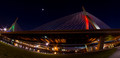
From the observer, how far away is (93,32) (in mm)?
23172

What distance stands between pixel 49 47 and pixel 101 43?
1164 inches

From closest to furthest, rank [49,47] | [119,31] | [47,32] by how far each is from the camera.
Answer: [119,31] → [47,32] → [49,47]

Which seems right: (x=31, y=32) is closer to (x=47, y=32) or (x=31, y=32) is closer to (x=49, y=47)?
(x=47, y=32)

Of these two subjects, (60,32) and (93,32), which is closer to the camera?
(93,32)

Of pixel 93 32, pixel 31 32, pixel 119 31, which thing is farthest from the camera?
pixel 31 32

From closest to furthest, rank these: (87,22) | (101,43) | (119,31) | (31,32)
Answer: (119,31), (101,43), (31,32), (87,22)

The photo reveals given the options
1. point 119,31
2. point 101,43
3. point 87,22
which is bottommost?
point 101,43

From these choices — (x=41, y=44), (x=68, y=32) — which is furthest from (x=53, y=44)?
(x=68, y=32)

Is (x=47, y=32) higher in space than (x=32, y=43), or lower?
higher

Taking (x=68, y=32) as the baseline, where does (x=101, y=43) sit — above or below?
below

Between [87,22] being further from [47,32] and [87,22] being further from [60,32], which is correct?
[47,32]

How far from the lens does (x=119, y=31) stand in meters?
20.8

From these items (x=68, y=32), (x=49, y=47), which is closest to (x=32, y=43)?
(x=49, y=47)

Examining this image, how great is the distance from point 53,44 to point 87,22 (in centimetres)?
2625
